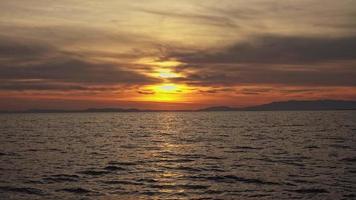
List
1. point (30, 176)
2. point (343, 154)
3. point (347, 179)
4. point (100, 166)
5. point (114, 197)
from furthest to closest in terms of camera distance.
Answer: point (343, 154)
point (100, 166)
point (30, 176)
point (347, 179)
point (114, 197)

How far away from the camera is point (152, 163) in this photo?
42750 mm

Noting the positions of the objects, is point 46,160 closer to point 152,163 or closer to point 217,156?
point 152,163

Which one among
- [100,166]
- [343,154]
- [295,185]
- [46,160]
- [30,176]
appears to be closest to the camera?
[295,185]

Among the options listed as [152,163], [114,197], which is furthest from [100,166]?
[114,197]

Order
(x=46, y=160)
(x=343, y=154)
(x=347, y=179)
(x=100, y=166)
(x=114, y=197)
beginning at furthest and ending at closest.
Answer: (x=343, y=154) → (x=46, y=160) → (x=100, y=166) → (x=347, y=179) → (x=114, y=197)

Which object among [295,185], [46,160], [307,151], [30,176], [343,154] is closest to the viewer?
[295,185]

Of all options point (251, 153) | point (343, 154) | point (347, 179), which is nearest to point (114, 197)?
point (347, 179)

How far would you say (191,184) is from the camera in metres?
30.9

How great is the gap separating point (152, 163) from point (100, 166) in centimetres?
525

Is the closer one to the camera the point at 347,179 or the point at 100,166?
the point at 347,179

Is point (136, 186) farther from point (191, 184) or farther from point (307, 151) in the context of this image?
point (307, 151)

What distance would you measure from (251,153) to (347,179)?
18762 millimetres

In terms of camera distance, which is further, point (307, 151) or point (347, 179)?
point (307, 151)

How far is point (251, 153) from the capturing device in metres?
50.7
